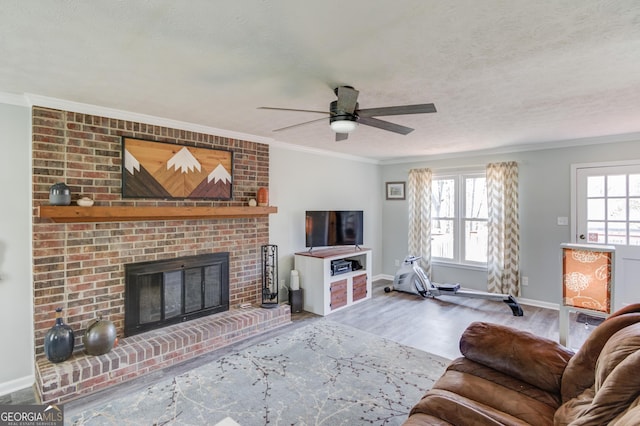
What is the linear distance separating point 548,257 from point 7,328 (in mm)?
6273

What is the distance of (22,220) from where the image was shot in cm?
273

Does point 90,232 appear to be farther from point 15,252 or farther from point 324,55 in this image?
point 324,55

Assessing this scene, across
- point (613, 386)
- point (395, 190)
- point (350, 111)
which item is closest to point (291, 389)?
point (613, 386)

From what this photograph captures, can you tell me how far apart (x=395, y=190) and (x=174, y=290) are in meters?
4.36

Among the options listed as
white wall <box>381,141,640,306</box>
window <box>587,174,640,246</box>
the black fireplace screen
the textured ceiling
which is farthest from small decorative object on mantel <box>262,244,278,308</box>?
window <box>587,174,640,246</box>

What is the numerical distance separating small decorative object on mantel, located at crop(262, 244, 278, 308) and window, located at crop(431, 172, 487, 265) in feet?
9.96

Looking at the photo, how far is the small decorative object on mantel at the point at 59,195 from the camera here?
2.68 m

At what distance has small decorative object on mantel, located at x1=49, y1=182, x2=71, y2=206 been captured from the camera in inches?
106

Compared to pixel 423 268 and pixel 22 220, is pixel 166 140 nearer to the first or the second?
pixel 22 220

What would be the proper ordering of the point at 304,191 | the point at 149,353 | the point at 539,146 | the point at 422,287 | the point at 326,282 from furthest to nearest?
the point at 422,287
the point at 304,191
the point at 539,146
the point at 326,282
the point at 149,353

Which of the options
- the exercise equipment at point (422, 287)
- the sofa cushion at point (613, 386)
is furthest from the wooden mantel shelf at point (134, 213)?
the sofa cushion at point (613, 386)

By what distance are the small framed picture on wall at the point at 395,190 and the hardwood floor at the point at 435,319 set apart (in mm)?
1933

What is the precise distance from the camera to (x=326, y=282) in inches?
175

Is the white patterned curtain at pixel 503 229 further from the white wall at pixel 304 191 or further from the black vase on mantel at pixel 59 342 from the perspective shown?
the black vase on mantel at pixel 59 342
